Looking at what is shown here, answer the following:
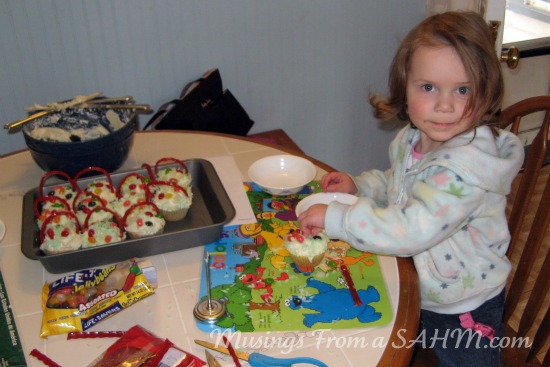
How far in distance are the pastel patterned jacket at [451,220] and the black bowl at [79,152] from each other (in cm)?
61

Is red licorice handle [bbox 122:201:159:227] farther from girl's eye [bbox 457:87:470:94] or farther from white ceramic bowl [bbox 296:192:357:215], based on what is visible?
girl's eye [bbox 457:87:470:94]

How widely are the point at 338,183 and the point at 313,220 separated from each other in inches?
10.5

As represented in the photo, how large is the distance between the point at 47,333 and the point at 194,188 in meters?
0.55

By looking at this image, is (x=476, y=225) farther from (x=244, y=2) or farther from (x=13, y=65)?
(x=13, y=65)

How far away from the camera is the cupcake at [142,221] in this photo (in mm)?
1143

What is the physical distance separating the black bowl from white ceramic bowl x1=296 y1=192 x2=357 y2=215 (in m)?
0.51

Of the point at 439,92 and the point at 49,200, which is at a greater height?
the point at 439,92

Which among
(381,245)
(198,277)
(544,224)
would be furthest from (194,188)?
(544,224)

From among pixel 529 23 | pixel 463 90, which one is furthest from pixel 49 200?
pixel 529 23

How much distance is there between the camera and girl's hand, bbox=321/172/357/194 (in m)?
1.34

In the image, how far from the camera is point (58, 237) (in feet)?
3.59

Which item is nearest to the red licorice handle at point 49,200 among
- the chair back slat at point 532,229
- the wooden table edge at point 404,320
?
the wooden table edge at point 404,320

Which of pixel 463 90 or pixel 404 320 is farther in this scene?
pixel 463 90

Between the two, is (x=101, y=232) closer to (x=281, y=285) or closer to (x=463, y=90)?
(x=281, y=285)
